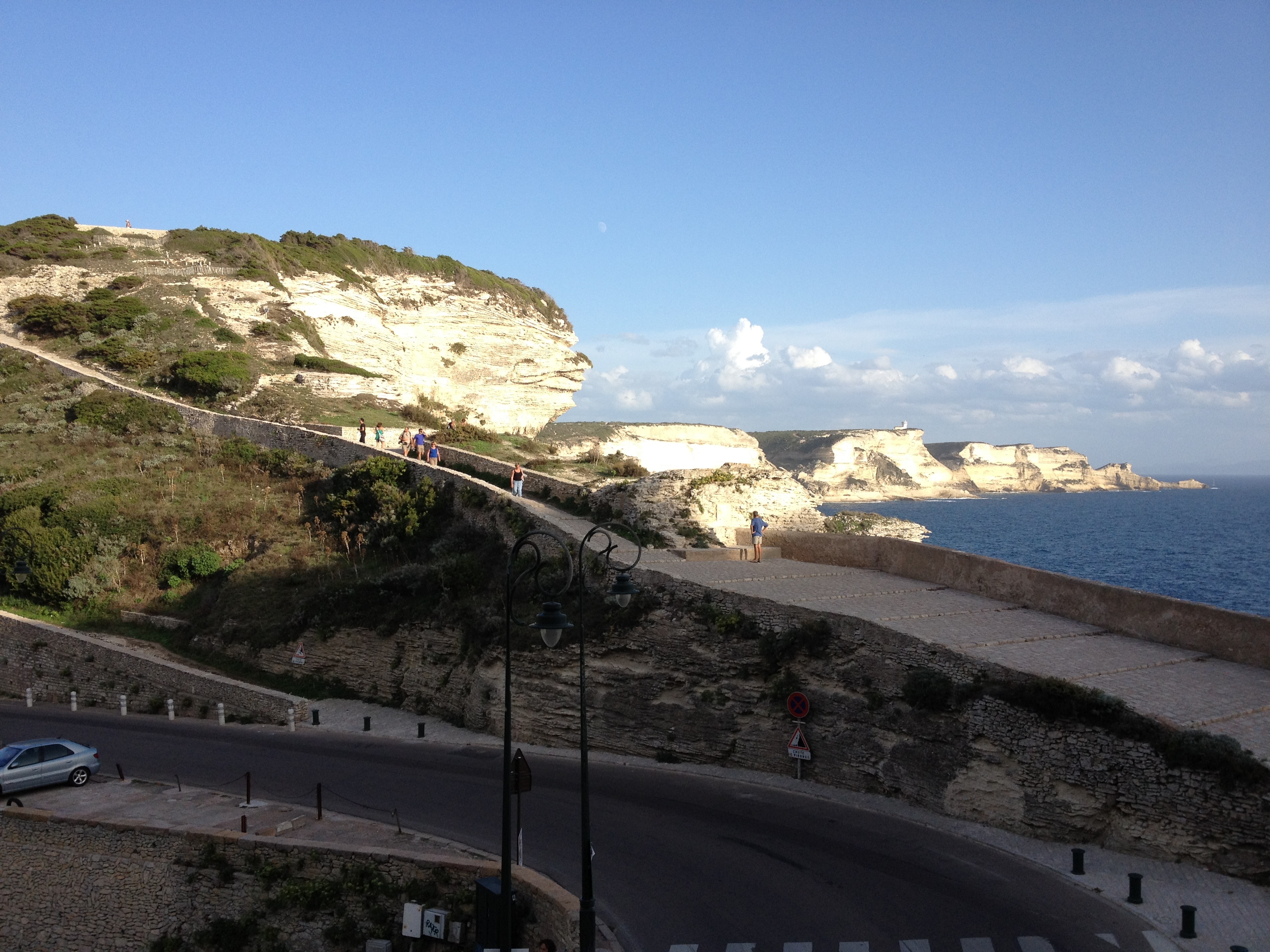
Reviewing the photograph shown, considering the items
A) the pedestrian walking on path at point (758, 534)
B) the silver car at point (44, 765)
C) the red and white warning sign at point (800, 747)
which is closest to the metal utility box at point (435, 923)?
the red and white warning sign at point (800, 747)

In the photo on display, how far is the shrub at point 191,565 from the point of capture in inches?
1003

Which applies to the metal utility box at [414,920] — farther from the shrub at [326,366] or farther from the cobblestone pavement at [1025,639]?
the shrub at [326,366]

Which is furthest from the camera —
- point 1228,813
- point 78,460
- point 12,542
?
point 78,460

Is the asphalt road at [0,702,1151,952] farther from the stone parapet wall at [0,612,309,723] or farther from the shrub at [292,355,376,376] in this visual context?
the shrub at [292,355,376,376]

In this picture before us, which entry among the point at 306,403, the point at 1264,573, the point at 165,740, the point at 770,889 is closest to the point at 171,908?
the point at 165,740

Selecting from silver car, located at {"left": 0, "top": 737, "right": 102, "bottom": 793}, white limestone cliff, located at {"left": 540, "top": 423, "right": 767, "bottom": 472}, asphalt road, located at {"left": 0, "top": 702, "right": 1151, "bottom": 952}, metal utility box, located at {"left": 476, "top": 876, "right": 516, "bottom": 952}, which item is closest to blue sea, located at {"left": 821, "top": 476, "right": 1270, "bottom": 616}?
white limestone cliff, located at {"left": 540, "top": 423, "right": 767, "bottom": 472}

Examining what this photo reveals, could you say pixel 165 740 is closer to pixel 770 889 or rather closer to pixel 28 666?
pixel 28 666

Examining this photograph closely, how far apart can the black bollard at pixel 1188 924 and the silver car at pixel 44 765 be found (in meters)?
17.0

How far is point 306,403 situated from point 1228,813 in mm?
35214

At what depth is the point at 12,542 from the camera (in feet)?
83.5

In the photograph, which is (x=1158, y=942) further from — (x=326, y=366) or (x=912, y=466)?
(x=912, y=466)

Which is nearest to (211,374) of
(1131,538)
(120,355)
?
(120,355)

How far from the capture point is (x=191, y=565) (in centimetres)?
2561

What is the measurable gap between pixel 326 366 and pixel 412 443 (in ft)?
40.4
